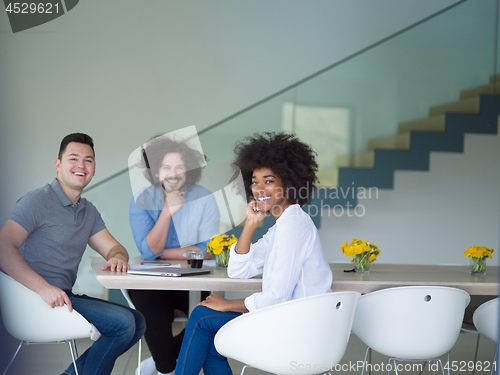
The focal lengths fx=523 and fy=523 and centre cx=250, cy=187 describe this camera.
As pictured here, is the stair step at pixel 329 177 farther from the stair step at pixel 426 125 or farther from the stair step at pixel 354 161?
the stair step at pixel 426 125

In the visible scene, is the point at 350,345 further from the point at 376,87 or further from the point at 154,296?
the point at 376,87

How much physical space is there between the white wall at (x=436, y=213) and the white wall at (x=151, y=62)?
1.40m

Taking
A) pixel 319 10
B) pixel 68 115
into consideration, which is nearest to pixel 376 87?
pixel 319 10

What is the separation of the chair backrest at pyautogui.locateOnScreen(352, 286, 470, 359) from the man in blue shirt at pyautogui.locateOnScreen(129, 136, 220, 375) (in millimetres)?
1010

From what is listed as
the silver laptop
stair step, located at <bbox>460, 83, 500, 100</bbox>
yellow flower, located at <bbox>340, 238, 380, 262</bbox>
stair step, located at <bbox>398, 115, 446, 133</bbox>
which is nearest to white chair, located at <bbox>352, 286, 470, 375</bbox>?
yellow flower, located at <bbox>340, 238, 380, 262</bbox>

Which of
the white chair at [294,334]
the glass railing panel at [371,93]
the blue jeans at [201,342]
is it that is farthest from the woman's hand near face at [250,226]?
the glass railing panel at [371,93]

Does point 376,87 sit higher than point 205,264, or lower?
higher

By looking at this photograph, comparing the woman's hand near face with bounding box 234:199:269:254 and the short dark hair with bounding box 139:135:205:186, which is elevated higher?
the short dark hair with bounding box 139:135:205:186

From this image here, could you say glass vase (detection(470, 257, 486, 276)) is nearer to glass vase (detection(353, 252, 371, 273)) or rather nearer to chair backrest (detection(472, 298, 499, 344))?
chair backrest (detection(472, 298, 499, 344))

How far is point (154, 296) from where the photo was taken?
2.63 m

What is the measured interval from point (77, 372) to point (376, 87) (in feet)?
10.3

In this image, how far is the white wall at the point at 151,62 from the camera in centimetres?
463

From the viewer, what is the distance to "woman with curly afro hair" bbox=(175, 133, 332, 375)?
1826mm

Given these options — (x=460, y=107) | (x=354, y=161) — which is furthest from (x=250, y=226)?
(x=460, y=107)
